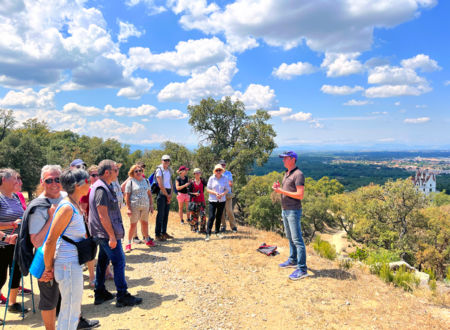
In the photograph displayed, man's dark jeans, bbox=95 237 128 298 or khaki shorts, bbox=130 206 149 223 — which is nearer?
A: man's dark jeans, bbox=95 237 128 298

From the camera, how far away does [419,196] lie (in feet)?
73.0

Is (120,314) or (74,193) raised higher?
(74,193)

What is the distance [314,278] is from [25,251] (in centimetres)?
484

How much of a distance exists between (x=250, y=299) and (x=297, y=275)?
3.91ft

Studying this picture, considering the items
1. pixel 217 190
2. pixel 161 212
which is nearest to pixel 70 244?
pixel 161 212

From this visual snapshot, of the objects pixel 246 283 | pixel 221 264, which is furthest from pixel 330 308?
pixel 221 264

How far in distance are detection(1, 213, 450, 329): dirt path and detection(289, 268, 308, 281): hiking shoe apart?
110 mm

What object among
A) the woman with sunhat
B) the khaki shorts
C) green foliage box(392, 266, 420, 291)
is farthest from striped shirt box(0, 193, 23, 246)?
green foliage box(392, 266, 420, 291)

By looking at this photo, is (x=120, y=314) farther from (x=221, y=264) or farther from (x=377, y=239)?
(x=377, y=239)

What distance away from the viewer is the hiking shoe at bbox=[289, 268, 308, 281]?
526cm

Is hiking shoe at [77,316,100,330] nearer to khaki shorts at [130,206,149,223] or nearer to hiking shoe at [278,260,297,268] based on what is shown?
khaki shorts at [130,206,149,223]

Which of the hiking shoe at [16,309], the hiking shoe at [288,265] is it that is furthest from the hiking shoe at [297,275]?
the hiking shoe at [16,309]

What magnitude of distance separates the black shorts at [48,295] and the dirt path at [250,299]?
104cm

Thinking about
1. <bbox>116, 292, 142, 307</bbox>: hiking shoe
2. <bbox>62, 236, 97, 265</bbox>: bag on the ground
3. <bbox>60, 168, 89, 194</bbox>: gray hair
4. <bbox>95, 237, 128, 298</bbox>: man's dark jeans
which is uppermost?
<bbox>60, 168, 89, 194</bbox>: gray hair
